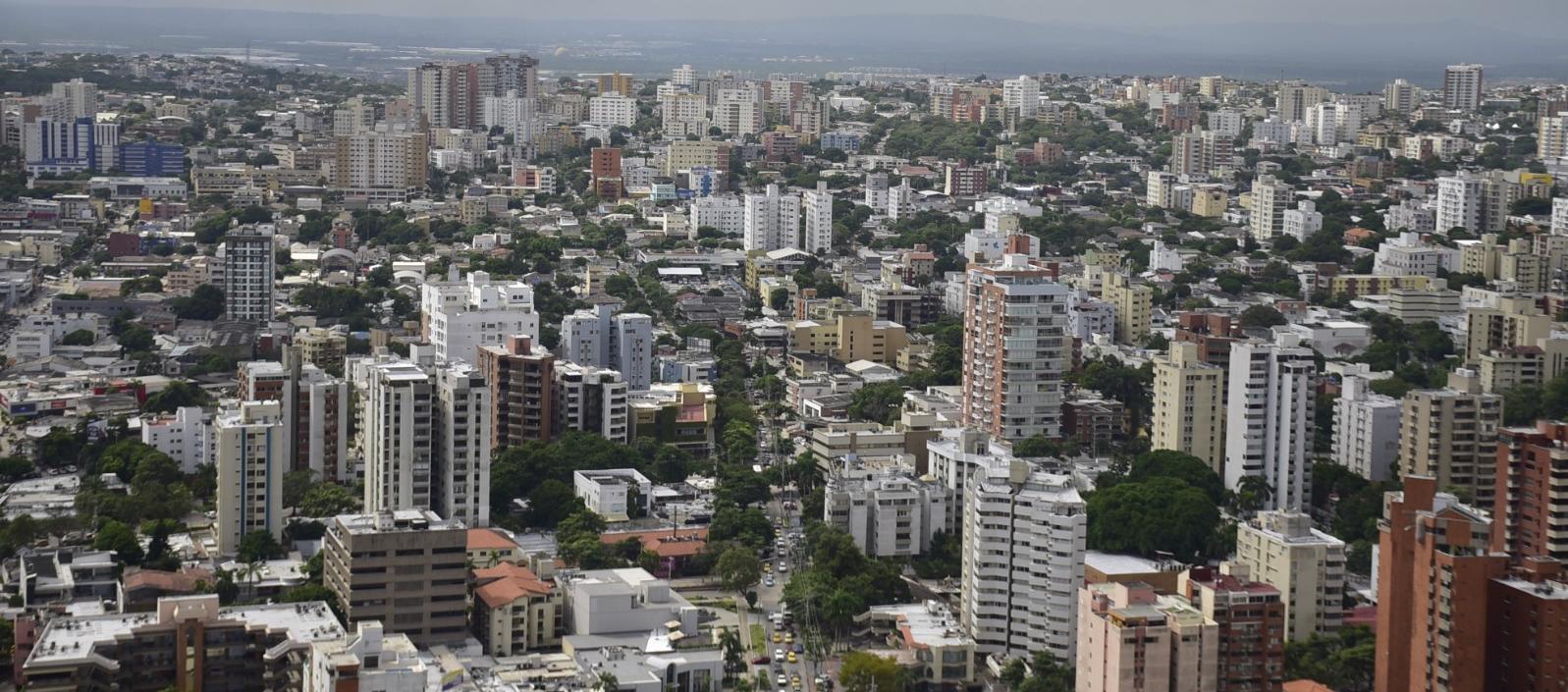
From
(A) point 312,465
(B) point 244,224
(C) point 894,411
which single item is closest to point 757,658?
(A) point 312,465

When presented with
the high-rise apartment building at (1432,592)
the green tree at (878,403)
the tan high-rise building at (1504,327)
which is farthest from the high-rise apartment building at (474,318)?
the high-rise apartment building at (1432,592)

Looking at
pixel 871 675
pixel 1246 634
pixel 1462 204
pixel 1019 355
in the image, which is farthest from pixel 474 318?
pixel 1462 204

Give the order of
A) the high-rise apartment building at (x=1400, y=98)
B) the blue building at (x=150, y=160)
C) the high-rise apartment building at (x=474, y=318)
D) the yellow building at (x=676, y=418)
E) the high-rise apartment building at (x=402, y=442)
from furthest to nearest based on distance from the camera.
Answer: the high-rise apartment building at (x=1400, y=98) → the blue building at (x=150, y=160) → the high-rise apartment building at (x=474, y=318) → the yellow building at (x=676, y=418) → the high-rise apartment building at (x=402, y=442)

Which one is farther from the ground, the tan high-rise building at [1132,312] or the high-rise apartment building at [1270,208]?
the high-rise apartment building at [1270,208]

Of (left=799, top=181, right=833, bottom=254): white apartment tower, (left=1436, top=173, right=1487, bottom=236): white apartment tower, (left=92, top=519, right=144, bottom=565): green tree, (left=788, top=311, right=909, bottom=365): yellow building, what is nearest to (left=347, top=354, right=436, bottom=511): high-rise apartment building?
(left=92, top=519, right=144, bottom=565): green tree

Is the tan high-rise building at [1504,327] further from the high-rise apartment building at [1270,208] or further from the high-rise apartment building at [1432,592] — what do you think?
the high-rise apartment building at [1270,208]
